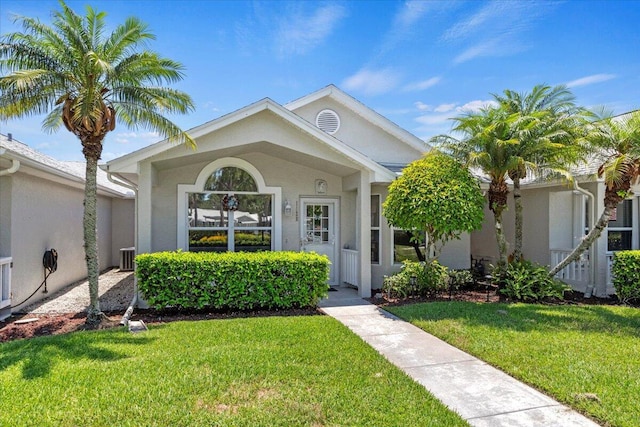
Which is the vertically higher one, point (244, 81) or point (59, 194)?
point (244, 81)

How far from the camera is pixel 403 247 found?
1205cm

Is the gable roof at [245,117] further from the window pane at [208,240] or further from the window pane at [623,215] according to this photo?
the window pane at [623,215]

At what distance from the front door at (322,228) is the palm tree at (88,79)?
496 cm

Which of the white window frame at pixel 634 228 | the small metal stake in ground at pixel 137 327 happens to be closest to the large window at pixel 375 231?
the small metal stake in ground at pixel 137 327

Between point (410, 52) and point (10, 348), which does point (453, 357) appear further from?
point (410, 52)

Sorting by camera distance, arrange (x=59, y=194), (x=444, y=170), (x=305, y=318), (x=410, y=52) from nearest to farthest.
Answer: (x=305, y=318), (x=444, y=170), (x=59, y=194), (x=410, y=52)

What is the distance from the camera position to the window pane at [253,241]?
36.1 feet

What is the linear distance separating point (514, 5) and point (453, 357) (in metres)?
9.02

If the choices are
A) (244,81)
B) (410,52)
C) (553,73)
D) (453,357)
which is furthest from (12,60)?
(553,73)

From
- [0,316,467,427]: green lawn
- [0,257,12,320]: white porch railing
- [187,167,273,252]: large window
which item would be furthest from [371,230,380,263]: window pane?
[0,257,12,320]: white porch railing

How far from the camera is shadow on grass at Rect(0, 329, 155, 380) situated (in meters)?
5.39

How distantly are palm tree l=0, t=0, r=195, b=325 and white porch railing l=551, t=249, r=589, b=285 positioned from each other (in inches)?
456

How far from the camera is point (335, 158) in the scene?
10438 millimetres

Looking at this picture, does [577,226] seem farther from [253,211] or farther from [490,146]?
[253,211]
